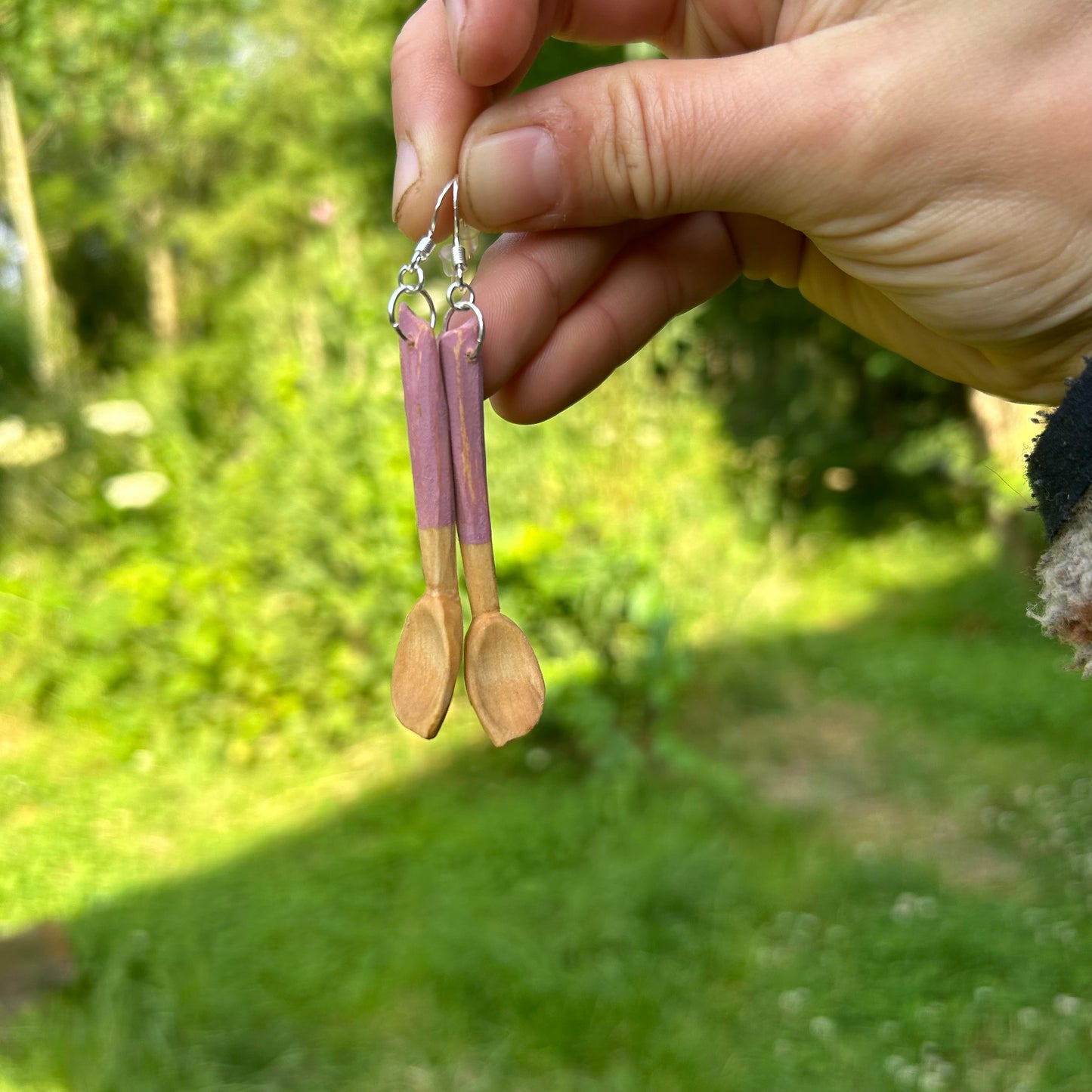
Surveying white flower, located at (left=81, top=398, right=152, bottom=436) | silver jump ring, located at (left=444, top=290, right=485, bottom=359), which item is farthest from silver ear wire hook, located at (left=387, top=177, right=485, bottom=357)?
white flower, located at (left=81, top=398, right=152, bottom=436)

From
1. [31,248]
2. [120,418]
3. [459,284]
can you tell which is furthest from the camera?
[31,248]

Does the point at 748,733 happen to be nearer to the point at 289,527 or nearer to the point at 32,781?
the point at 289,527

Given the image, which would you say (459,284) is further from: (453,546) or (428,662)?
(428,662)

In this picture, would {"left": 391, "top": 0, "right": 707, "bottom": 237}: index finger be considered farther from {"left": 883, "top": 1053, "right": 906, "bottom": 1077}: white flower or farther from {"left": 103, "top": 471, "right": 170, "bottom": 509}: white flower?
{"left": 103, "top": 471, "right": 170, "bottom": 509}: white flower

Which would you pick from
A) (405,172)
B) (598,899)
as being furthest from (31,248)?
(405,172)

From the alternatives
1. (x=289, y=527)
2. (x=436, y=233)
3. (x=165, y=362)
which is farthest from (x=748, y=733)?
(x=165, y=362)

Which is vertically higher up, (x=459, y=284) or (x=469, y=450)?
(x=459, y=284)
